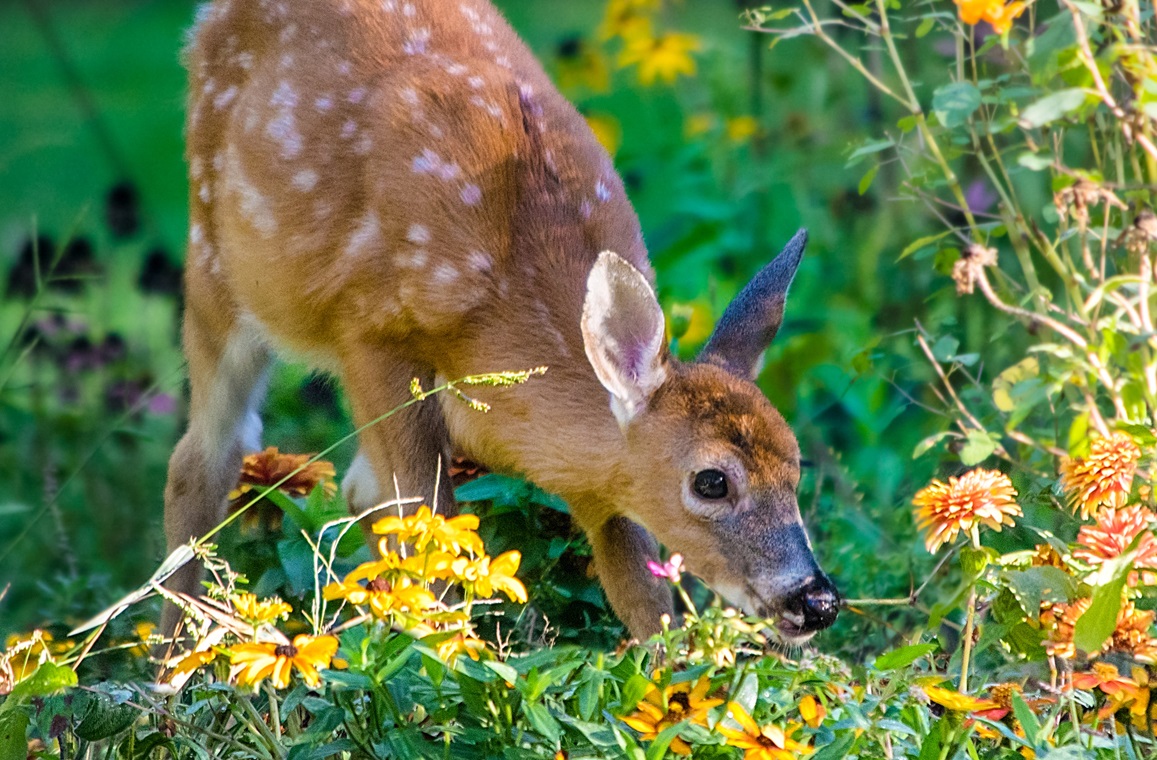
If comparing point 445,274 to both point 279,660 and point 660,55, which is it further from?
point 660,55

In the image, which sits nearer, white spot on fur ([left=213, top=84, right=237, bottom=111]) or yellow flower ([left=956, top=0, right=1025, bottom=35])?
yellow flower ([left=956, top=0, right=1025, bottom=35])

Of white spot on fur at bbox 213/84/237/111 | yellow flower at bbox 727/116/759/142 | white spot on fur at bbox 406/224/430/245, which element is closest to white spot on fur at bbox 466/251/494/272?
white spot on fur at bbox 406/224/430/245

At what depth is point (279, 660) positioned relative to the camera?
230 cm

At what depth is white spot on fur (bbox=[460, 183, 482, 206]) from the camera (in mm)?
3945

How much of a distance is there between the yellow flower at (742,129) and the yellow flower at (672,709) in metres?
4.14

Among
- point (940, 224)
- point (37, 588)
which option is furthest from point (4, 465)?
point (940, 224)

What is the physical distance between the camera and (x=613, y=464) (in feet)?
12.5

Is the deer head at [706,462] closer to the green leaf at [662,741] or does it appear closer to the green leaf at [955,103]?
the green leaf at [955,103]

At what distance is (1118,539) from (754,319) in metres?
1.41

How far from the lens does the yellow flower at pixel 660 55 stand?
6.38 m

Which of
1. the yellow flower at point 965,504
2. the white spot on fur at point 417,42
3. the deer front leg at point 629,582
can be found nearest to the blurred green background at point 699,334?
the deer front leg at point 629,582

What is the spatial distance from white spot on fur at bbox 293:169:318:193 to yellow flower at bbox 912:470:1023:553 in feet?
6.47

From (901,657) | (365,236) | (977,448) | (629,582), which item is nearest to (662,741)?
(901,657)

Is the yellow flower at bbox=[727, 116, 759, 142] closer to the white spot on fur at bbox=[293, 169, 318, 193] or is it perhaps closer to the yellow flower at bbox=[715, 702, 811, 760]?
the white spot on fur at bbox=[293, 169, 318, 193]
